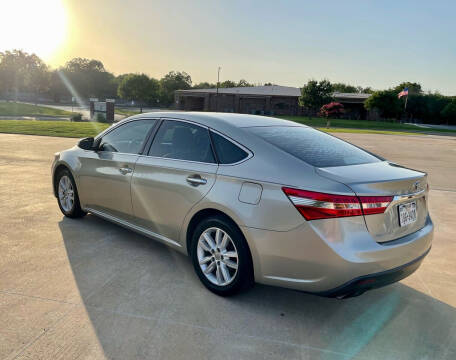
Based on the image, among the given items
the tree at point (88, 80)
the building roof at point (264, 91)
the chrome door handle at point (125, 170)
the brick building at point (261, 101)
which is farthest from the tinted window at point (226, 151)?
the tree at point (88, 80)

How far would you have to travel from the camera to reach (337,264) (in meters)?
2.86

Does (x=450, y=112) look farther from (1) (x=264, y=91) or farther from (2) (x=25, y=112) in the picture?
(2) (x=25, y=112)

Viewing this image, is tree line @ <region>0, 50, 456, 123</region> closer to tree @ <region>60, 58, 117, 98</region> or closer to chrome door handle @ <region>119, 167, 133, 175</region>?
tree @ <region>60, 58, 117, 98</region>

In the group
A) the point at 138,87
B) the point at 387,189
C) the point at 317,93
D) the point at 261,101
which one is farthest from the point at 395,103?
the point at 387,189

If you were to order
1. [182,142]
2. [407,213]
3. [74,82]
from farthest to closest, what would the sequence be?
[74,82], [182,142], [407,213]

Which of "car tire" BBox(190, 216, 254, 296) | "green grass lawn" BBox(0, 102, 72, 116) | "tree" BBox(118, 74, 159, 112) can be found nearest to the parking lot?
"car tire" BBox(190, 216, 254, 296)

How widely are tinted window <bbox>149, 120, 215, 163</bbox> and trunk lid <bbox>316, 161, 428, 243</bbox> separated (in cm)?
123

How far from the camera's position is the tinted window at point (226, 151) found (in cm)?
351

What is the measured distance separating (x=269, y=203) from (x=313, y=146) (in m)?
0.93

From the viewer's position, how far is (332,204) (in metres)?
2.85

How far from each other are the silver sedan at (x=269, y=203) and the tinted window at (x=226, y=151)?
1cm

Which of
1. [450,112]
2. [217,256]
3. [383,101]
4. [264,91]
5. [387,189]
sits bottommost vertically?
[217,256]

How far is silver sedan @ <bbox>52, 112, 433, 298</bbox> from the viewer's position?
2.90 m

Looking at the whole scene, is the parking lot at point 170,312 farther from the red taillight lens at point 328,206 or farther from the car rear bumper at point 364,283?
the red taillight lens at point 328,206
